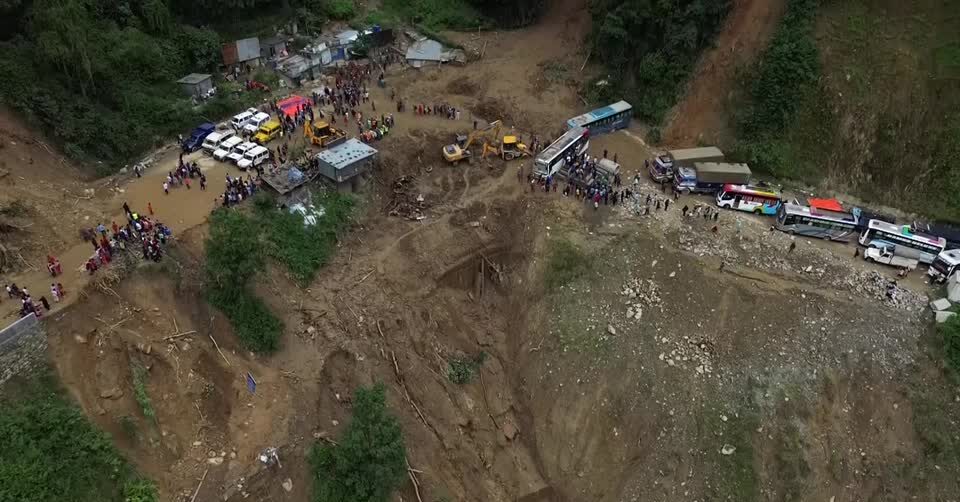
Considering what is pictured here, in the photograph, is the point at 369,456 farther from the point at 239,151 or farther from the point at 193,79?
the point at 193,79

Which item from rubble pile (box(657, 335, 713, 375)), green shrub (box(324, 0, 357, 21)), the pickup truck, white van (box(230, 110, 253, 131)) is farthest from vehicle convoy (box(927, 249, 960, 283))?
green shrub (box(324, 0, 357, 21))

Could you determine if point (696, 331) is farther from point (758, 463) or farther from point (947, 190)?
point (947, 190)

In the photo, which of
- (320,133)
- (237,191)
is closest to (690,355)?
(237,191)

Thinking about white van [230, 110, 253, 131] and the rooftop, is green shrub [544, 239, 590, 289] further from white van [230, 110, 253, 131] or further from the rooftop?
the rooftop

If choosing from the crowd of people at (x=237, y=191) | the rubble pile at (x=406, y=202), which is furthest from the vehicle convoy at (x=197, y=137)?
the rubble pile at (x=406, y=202)

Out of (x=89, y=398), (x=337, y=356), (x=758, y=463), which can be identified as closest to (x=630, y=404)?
(x=758, y=463)
